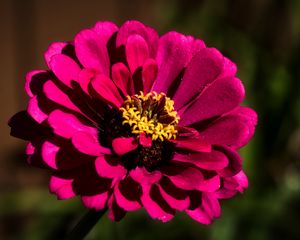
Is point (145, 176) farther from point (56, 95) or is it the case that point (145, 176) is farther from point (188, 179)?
point (56, 95)

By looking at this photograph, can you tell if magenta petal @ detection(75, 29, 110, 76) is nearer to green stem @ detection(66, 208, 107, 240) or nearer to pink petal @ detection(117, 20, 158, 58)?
pink petal @ detection(117, 20, 158, 58)

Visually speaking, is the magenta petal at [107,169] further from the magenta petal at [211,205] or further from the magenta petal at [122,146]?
the magenta petal at [211,205]

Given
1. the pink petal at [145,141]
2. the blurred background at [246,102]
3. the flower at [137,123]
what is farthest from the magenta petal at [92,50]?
the blurred background at [246,102]

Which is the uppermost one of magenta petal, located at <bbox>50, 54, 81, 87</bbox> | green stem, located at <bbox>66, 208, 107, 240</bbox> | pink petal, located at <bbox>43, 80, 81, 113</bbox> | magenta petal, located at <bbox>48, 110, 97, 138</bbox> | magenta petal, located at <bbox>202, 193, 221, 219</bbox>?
magenta petal, located at <bbox>50, 54, 81, 87</bbox>

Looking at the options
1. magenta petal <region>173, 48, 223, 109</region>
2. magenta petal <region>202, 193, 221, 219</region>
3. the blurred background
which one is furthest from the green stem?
the blurred background

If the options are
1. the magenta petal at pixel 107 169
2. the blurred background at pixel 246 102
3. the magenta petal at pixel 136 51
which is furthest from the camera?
the blurred background at pixel 246 102

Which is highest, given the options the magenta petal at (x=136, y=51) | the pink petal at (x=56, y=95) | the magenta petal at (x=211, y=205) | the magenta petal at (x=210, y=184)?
the magenta petal at (x=136, y=51)
